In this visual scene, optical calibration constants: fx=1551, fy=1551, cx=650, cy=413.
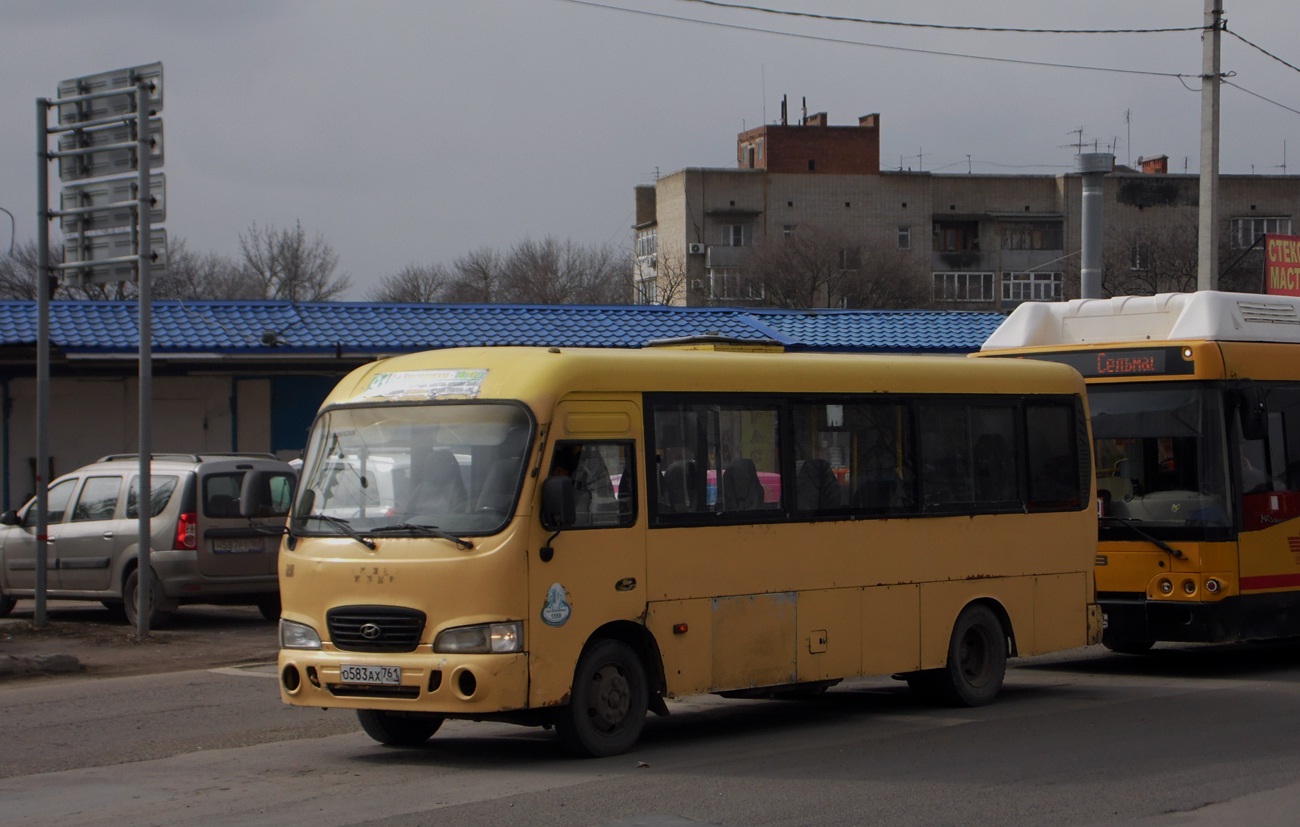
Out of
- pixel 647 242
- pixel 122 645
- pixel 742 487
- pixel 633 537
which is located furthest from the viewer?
pixel 647 242

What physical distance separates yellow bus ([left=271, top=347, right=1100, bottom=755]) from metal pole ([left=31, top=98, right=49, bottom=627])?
307 inches

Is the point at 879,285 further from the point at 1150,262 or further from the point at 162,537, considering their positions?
the point at 162,537

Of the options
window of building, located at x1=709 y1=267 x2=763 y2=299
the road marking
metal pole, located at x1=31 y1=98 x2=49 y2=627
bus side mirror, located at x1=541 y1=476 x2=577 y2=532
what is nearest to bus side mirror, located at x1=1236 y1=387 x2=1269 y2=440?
bus side mirror, located at x1=541 y1=476 x2=577 y2=532

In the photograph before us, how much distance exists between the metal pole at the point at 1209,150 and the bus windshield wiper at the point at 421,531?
17.0 meters

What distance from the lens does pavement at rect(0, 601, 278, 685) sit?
45.8ft

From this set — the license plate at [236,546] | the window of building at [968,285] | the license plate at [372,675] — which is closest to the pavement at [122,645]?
the license plate at [236,546]

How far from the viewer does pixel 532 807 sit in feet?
26.1

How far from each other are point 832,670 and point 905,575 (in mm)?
993

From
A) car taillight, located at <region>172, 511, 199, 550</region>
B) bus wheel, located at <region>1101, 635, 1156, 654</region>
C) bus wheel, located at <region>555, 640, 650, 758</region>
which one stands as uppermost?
car taillight, located at <region>172, 511, 199, 550</region>

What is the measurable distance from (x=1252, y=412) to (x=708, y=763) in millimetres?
6793

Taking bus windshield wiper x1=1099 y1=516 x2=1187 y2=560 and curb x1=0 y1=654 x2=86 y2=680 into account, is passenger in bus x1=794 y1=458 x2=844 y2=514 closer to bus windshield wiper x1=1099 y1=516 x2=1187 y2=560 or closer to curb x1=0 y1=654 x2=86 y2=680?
bus windshield wiper x1=1099 y1=516 x2=1187 y2=560

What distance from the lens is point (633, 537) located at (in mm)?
9570

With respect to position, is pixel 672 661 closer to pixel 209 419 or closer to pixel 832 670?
pixel 832 670

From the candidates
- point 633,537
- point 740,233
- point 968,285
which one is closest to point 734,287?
point 740,233
